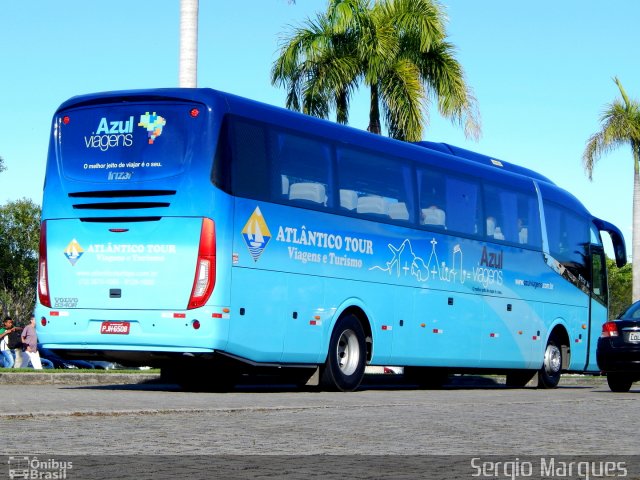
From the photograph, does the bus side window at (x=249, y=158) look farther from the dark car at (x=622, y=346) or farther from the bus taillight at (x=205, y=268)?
the dark car at (x=622, y=346)

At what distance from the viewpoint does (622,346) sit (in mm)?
20531

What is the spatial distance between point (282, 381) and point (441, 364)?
4029mm

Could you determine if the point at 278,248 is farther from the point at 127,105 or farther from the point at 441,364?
the point at 441,364

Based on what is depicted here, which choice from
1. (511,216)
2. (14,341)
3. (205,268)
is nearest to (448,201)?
(511,216)

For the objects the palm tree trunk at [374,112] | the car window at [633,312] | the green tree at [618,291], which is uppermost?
the palm tree trunk at [374,112]

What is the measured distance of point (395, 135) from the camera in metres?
33.7

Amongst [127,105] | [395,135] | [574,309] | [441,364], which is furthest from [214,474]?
[395,135]

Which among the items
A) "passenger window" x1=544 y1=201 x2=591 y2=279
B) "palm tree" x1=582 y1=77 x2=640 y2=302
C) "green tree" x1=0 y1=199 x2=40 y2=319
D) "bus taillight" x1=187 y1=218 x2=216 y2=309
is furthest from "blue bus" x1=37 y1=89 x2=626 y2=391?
"green tree" x1=0 y1=199 x2=40 y2=319

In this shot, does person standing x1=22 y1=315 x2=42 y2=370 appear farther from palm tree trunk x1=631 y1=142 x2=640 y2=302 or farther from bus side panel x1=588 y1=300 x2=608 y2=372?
palm tree trunk x1=631 y1=142 x2=640 y2=302

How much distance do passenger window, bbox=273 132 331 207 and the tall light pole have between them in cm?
448

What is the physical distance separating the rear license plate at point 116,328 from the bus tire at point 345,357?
320 centimetres

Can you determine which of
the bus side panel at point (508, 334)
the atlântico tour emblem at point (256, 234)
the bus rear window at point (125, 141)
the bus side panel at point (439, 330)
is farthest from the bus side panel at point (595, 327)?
the bus rear window at point (125, 141)

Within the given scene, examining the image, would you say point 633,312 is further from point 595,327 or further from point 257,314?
point 257,314

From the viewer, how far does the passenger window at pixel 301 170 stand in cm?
1698
